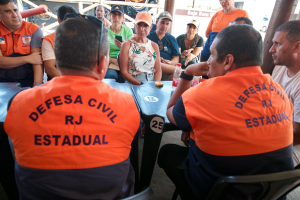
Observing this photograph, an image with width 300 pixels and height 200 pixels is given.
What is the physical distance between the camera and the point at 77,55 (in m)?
0.82

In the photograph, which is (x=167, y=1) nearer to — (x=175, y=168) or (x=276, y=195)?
(x=175, y=168)

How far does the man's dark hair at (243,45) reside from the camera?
966 mm

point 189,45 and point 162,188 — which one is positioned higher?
point 189,45

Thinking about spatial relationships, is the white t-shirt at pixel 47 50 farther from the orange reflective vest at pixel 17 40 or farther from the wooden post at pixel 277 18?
the wooden post at pixel 277 18

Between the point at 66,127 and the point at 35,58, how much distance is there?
1.95 m

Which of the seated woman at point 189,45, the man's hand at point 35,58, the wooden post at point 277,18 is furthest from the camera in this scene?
the seated woman at point 189,45

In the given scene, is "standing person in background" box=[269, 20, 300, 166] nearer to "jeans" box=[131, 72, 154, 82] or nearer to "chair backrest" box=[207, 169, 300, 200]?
"chair backrest" box=[207, 169, 300, 200]

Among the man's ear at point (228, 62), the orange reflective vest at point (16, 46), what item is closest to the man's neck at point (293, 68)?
the man's ear at point (228, 62)

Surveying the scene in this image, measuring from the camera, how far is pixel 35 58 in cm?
216

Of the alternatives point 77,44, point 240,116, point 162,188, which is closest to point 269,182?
point 240,116

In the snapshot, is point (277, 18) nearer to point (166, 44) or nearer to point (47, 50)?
point (166, 44)

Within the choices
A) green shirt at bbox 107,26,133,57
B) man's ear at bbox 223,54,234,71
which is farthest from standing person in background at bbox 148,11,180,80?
man's ear at bbox 223,54,234,71

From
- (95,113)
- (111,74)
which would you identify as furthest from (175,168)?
(111,74)

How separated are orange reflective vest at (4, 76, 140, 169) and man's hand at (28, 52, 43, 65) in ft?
5.61
